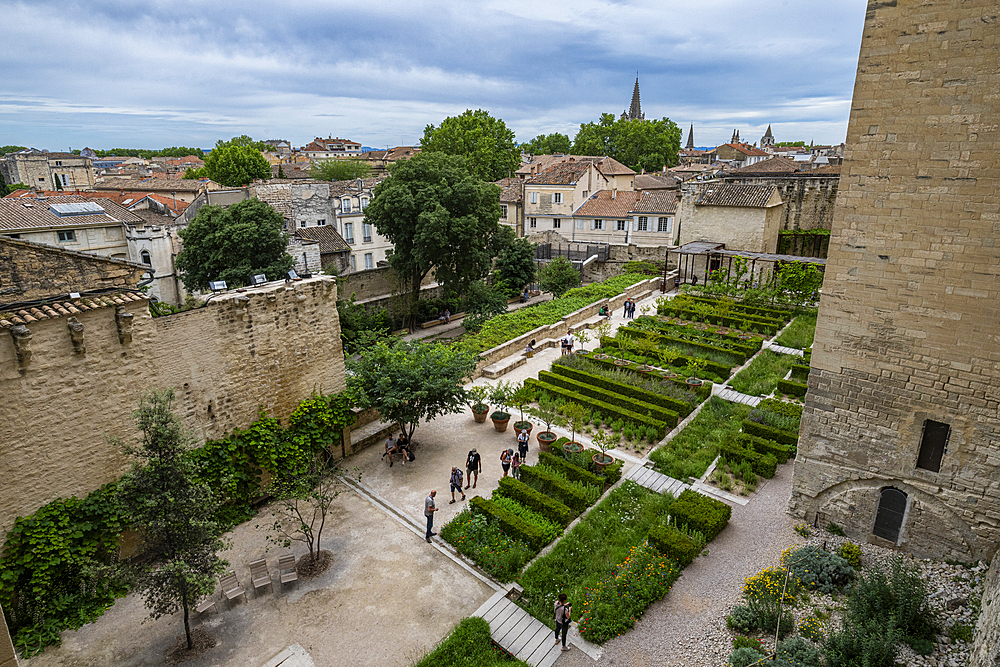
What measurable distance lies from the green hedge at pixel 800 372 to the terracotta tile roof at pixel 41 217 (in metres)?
32.9

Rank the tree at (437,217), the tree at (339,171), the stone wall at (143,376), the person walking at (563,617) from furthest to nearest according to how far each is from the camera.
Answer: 1. the tree at (339,171)
2. the tree at (437,217)
3. the stone wall at (143,376)
4. the person walking at (563,617)

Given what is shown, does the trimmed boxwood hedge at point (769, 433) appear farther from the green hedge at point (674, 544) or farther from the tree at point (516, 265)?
the tree at point (516, 265)

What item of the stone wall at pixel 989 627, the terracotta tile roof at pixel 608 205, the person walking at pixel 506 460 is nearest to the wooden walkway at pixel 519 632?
the person walking at pixel 506 460

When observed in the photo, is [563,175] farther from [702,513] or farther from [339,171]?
[339,171]

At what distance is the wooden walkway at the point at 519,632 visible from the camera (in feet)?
29.0

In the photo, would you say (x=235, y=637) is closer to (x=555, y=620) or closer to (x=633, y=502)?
(x=555, y=620)

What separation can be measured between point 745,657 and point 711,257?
85.9ft

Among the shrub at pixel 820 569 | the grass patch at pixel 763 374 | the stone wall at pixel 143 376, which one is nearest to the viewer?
the stone wall at pixel 143 376

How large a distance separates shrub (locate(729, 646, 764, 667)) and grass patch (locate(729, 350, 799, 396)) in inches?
412

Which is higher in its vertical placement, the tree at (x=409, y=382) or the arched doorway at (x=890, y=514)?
the tree at (x=409, y=382)

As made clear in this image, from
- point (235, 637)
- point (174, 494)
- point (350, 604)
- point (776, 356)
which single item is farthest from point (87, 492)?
point (776, 356)

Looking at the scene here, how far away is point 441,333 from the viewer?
30297 mm

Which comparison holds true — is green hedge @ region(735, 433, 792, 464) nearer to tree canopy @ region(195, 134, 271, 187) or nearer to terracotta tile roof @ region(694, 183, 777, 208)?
terracotta tile roof @ region(694, 183, 777, 208)

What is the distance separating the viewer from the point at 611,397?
16.8 meters
